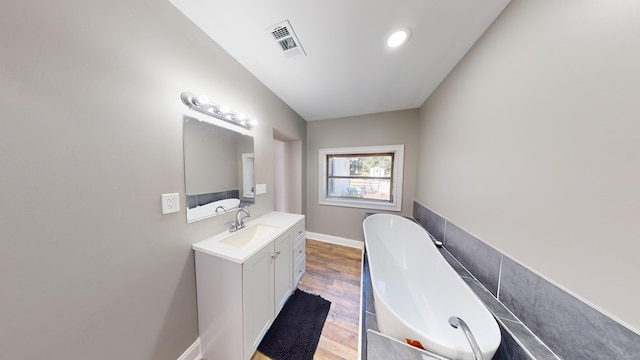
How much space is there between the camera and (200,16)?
1106mm

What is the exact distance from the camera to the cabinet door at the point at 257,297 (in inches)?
42.6

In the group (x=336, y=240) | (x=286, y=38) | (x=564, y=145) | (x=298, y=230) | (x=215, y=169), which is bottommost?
(x=336, y=240)

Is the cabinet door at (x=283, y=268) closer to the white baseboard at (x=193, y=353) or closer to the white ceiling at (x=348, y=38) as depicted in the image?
the white baseboard at (x=193, y=353)

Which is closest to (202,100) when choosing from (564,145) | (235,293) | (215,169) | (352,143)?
(215,169)

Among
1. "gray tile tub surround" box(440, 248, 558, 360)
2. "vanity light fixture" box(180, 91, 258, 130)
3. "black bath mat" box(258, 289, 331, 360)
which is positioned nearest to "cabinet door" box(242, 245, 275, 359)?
"black bath mat" box(258, 289, 331, 360)

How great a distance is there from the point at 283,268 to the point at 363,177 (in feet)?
6.48

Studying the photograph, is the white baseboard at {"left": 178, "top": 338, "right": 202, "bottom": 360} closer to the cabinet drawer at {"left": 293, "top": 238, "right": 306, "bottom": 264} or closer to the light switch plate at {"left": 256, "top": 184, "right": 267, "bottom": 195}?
the cabinet drawer at {"left": 293, "top": 238, "right": 306, "bottom": 264}

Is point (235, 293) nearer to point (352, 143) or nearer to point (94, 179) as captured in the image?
point (94, 179)

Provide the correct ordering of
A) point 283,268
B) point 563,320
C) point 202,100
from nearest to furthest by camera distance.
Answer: point 563,320 → point 202,100 → point 283,268

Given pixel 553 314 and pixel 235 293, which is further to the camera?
pixel 235 293

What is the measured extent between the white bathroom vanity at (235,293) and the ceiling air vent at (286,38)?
1576 millimetres

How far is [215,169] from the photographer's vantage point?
1424mm

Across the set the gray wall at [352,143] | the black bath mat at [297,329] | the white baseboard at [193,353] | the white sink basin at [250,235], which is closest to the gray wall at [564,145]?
the gray wall at [352,143]

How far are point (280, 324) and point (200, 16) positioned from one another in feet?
8.11
